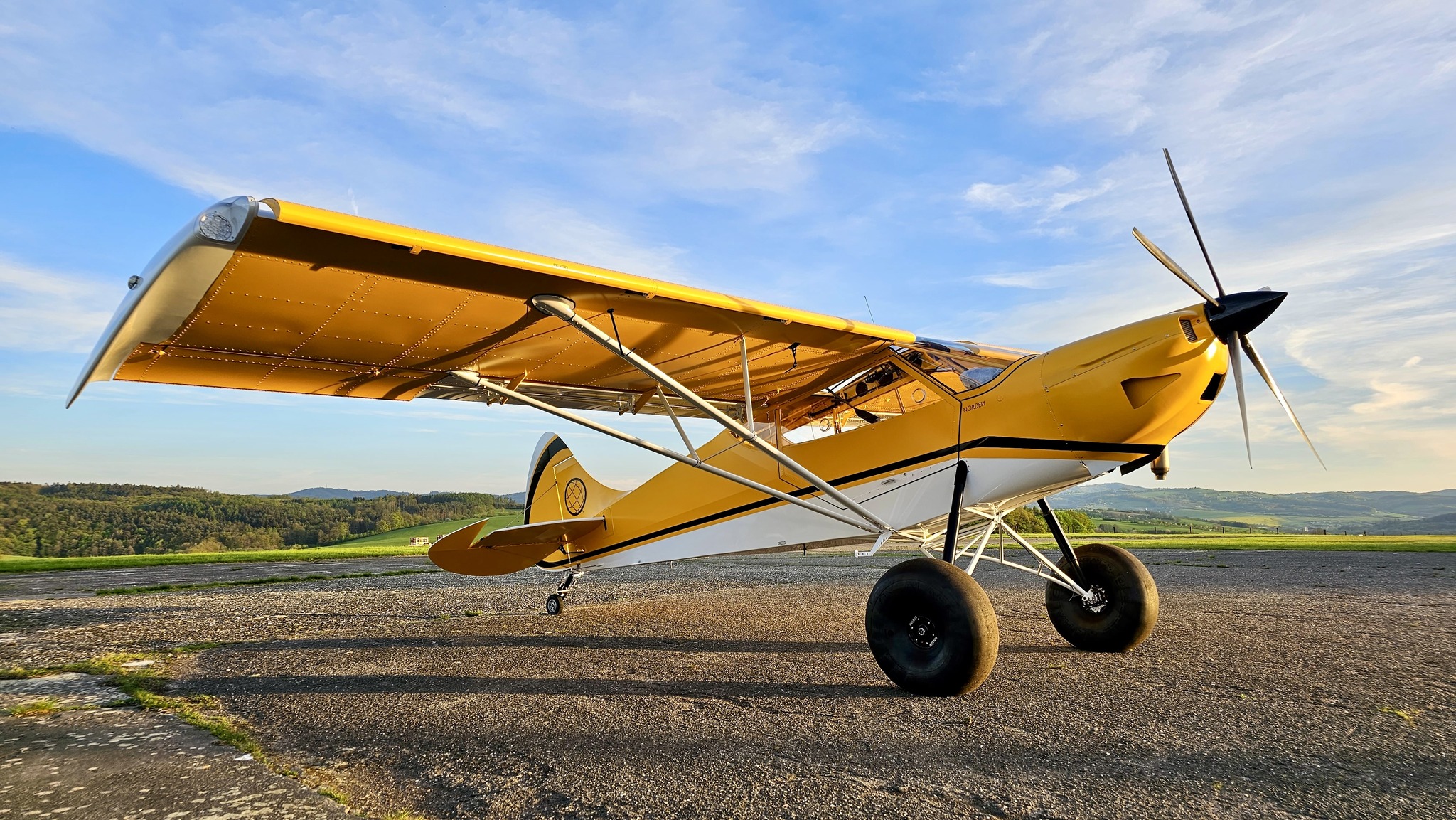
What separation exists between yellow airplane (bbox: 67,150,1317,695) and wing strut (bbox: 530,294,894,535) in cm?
2

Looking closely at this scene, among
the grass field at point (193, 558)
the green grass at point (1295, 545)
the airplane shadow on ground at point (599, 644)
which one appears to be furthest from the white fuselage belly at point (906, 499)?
the green grass at point (1295, 545)

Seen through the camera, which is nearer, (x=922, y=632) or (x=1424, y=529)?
(x=922, y=632)

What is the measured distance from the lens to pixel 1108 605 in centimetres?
589

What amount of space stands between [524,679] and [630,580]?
9.40m

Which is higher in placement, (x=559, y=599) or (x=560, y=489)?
(x=560, y=489)

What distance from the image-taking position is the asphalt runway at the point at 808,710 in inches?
111

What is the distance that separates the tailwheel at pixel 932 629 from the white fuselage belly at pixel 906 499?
714 millimetres

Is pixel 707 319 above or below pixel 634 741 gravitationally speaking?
above

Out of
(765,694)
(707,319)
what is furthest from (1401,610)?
(707,319)

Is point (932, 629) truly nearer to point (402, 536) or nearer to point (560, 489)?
point (560, 489)

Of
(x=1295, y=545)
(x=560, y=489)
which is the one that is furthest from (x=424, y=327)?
(x=1295, y=545)

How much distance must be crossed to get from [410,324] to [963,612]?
4473mm

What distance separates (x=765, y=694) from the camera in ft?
15.2

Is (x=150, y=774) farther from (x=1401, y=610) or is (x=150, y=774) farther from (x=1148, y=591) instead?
(x=1401, y=610)
